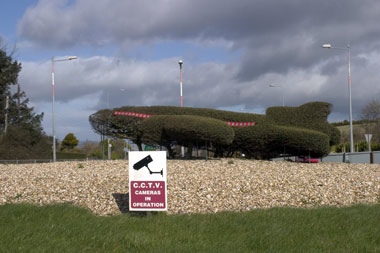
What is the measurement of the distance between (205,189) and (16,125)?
30.6m

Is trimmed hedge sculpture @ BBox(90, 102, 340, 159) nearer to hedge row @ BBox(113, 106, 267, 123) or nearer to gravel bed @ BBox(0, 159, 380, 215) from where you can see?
hedge row @ BBox(113, 106, 267, 123)

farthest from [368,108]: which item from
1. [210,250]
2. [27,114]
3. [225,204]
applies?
[210,250]

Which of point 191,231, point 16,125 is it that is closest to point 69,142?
point 16,125

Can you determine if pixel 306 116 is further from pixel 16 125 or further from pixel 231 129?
pixel 16 125

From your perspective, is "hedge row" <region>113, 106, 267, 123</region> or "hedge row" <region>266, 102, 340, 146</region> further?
"hedge row" <region>266, 102, 340, 146</region>

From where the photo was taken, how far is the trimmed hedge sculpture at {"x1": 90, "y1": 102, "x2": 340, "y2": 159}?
1574 cm

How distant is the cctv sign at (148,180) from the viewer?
7.98 m

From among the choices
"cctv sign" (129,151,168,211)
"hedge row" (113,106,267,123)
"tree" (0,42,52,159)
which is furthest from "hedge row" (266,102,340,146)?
"tree" (0,42,52,159)

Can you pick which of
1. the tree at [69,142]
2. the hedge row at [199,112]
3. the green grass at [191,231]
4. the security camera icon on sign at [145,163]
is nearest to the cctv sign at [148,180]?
the security camera icon on sign at [145,163]

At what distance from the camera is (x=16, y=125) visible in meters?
35.9

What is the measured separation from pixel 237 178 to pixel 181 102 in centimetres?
1119

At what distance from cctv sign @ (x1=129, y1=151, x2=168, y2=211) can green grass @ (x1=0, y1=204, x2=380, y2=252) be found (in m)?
0.29

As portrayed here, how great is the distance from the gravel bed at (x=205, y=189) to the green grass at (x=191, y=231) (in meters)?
1.05

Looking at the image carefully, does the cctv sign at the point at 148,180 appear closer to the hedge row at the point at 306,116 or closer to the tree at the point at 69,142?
the hedge row at the point at 306,116
